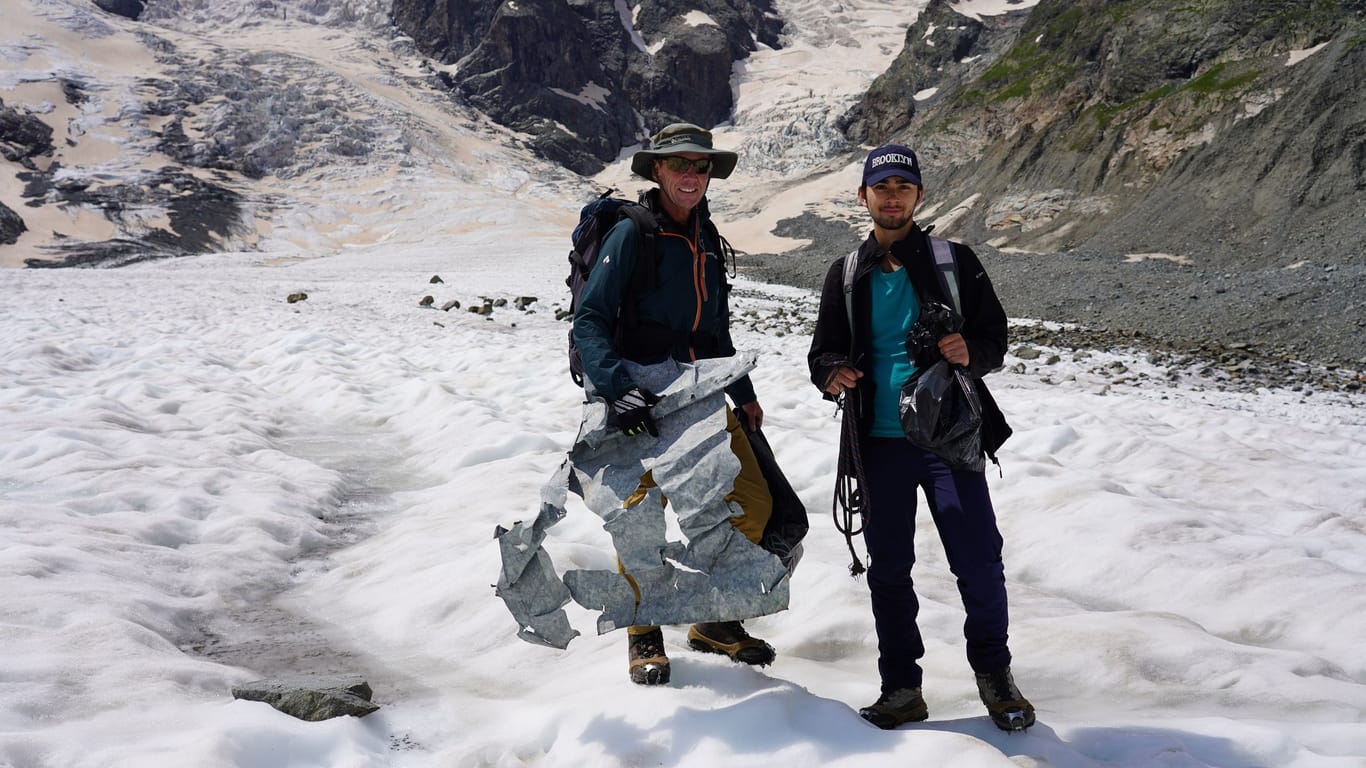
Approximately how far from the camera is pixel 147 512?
596 cm

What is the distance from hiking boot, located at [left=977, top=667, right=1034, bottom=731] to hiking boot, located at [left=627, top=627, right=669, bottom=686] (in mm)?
1333

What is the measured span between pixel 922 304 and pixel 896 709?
1.70m

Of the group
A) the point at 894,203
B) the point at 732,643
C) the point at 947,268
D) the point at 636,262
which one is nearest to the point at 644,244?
the point at 636,262

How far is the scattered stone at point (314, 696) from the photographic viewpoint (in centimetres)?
334

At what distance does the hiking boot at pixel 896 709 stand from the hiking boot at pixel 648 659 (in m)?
0.85

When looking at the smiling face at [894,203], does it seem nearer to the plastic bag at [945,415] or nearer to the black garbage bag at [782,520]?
the plastic bag at [945,415]

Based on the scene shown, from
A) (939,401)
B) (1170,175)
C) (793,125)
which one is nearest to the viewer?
(939,401)

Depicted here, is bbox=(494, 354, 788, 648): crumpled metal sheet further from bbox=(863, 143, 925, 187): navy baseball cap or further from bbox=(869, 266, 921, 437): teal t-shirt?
bbox=(863, 143, 925, 187): navy baseball cap

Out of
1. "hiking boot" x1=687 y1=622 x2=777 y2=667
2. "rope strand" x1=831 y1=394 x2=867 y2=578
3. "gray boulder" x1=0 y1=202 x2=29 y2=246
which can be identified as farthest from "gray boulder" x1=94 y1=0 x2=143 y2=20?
"rope strand" x1=831 y1=394 x2=867 y2=578

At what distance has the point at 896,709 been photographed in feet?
11.1

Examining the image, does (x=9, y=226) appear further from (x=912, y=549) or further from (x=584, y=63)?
(x=584, y=63)

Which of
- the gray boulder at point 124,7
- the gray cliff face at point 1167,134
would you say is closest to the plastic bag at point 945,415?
the gray cliff face at point 1167,134

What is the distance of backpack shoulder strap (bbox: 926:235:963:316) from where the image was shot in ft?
11.1

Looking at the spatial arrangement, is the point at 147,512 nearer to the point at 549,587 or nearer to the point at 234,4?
the point at 549,587
